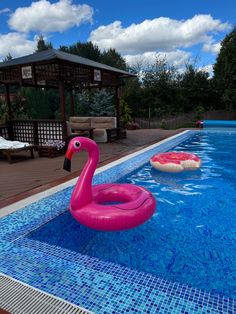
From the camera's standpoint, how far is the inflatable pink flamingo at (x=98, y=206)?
3.02 m

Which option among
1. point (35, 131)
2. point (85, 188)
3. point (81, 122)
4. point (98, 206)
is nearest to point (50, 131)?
point (35, 131)

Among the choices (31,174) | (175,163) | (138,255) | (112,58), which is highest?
(112,58)

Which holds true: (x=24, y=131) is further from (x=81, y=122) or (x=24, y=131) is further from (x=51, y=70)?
(x=81, y=122)

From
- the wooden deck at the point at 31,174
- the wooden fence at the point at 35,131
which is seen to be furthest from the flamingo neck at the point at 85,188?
the wooden fence at the point at 35,131

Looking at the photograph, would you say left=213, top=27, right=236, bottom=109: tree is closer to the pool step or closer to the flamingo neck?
the flamingo neck

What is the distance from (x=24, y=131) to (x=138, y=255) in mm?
7032

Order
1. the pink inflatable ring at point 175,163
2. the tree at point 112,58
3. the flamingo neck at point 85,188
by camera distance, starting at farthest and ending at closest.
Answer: the tree at point 112,58 < the pink inflatable ring at point 175,163 < the flamingo neck at point 85,188

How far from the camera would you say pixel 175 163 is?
536 cm

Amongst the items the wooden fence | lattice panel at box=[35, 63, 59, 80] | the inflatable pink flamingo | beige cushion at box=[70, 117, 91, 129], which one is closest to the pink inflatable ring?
the inflatable pink flamingo

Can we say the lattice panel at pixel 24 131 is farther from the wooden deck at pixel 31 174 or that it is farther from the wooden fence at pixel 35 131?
the wooden deck at pixel 31 174

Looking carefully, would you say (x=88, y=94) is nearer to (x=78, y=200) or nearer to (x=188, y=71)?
(x=188, y=71)

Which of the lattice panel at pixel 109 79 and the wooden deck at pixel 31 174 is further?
the lattice panel at pixel 109 79

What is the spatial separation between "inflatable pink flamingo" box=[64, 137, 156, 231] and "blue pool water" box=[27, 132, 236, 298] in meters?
0.19

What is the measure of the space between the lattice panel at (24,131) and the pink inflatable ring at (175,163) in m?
4.63
